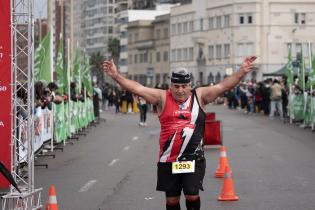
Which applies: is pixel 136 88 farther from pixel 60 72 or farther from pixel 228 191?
pixel 60 72

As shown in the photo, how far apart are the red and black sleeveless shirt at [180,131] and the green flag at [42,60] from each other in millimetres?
10369

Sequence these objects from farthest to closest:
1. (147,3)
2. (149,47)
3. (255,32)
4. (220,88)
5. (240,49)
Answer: (147,3), (149,47), (240,49), (255,32), (220,88)

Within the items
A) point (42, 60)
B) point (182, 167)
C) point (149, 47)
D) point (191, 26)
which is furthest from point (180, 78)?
point (149, 47)

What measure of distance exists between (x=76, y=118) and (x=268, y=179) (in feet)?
55.4

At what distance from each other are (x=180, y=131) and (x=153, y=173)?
9.24m

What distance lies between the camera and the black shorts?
9.95 m

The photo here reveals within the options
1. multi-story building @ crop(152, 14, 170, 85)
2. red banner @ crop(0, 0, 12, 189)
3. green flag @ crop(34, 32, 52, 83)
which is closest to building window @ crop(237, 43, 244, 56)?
multi-story building @ crop(152, 14, 170, 85)

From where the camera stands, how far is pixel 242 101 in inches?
2347

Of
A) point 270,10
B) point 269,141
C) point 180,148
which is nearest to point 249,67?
point 180,148

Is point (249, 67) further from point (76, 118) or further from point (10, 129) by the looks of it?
point (76, 118)

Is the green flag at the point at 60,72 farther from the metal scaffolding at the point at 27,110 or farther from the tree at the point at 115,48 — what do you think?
the tree at the point at 115,48

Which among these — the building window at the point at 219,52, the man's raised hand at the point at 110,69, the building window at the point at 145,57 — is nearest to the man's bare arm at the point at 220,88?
the man's raised hand at the point at 110,69

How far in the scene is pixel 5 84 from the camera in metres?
14.6

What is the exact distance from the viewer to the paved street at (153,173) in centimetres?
1448
